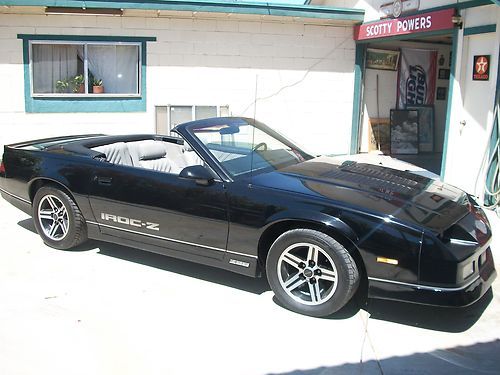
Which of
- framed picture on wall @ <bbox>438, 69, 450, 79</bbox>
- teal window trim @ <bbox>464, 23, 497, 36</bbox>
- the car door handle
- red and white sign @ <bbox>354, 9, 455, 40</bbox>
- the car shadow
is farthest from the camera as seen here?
framed picture on wall @ <bbox>438, 69, 450, 79</bbox>

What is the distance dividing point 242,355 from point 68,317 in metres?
1.39

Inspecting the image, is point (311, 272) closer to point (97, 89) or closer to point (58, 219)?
point (58, 219)

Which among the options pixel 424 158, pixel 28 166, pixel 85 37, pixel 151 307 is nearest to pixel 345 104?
pixel 424 158

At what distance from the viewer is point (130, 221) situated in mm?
4719

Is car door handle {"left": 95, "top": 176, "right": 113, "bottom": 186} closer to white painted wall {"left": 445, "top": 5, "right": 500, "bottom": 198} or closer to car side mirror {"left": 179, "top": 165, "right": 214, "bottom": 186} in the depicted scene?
car side mirror {"left": 179, "top": 165, "right": 214, "bottom": 186}

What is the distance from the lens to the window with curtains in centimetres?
1012

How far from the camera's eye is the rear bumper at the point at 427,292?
353cm

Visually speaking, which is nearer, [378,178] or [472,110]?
[378,178]

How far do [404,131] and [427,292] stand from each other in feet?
29.8

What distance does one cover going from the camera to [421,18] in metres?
9.01

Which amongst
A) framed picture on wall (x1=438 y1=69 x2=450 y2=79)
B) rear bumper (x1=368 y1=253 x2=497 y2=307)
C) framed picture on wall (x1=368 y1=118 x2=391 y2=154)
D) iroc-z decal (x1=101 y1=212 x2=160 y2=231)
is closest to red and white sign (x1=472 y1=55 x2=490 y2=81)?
framed picture on wall (x1=368 y1=118 x2=391 y2=154)

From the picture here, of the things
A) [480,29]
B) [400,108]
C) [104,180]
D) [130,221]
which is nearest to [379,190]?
[130,221]

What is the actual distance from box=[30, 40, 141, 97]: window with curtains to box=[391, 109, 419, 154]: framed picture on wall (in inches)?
226

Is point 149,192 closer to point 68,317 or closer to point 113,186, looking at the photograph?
point 113,186
